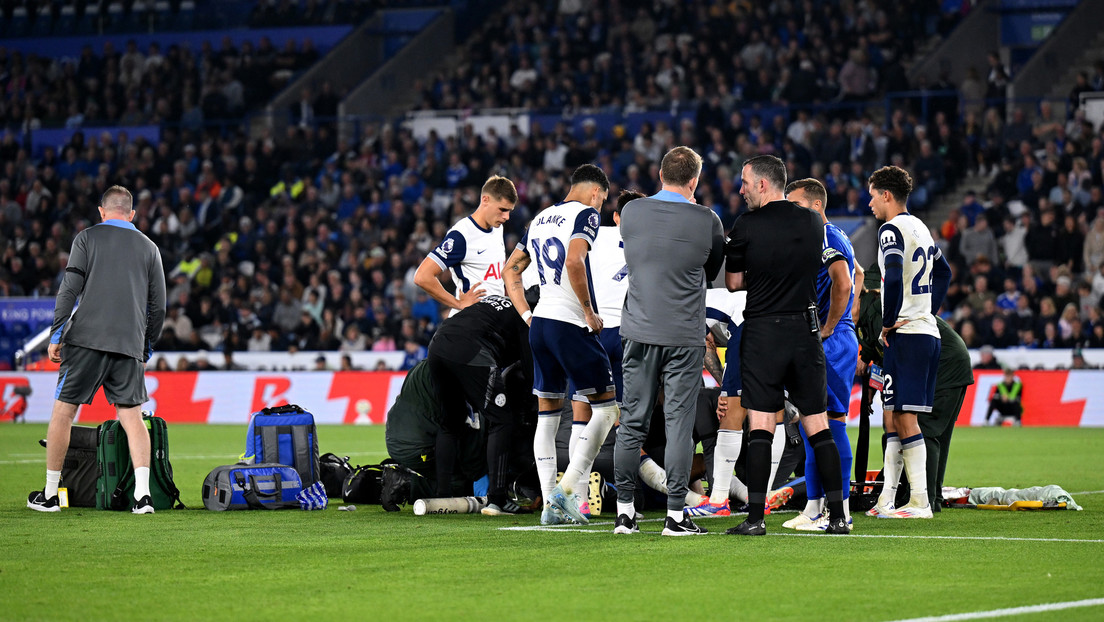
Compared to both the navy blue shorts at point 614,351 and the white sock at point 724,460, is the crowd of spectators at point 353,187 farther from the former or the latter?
the white sock at point 724,460

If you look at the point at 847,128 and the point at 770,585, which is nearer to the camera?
the point at 770,585

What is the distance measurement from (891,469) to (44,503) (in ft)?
20.1

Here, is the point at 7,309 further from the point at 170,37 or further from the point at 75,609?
the point at 75,609

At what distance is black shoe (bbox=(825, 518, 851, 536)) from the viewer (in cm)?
860

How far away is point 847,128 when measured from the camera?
2772 centimetres

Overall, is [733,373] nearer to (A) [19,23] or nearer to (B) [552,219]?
(B) [552,219]

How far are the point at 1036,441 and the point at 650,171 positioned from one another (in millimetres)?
12304

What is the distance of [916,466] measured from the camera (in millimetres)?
9938

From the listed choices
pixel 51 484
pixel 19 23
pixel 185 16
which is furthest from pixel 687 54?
pixel 51 484

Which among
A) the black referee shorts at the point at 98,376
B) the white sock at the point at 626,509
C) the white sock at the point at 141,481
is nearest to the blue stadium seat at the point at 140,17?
the black referee shorts at the point at 98,376

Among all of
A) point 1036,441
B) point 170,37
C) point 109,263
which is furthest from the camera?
point 170,37

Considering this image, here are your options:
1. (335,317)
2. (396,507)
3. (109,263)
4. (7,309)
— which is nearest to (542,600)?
(396,507)

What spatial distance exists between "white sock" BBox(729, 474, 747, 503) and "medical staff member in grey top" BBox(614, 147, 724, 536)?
178cm

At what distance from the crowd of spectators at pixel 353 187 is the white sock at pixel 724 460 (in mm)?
15449
